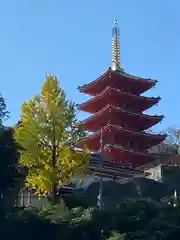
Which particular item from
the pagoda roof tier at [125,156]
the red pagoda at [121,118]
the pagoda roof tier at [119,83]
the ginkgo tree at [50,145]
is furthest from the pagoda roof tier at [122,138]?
the ginkgo tree at [50,145]

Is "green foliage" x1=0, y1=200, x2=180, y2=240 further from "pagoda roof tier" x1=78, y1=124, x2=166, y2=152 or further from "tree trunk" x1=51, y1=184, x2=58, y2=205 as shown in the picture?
"pagoda roof tier" x1=78, y1=124, x2=166, y2=152

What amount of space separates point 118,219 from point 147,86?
2691 cm

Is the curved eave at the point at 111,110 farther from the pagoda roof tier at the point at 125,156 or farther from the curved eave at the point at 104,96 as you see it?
the pagoda roof tier at the point at 125,156

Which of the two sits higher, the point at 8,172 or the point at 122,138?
the point at 122,138

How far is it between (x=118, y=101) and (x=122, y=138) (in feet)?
12.4

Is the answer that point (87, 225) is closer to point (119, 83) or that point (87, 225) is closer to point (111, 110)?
point (111, 110)

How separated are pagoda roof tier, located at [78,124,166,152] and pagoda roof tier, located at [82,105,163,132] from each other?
4.02 feet

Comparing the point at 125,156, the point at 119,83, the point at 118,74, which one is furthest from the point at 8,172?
the point at 119,83

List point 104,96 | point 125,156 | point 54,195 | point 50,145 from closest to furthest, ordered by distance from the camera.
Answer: point 54,195, point 50,145, point 125,156, point 104,96

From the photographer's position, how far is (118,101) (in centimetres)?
4903

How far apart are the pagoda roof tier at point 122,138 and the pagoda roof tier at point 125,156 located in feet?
3.69

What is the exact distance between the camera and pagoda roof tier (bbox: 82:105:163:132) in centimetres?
4738

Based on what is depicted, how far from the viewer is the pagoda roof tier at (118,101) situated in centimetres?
4831

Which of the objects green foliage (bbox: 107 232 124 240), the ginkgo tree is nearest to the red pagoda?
the ginkgo tree
